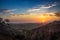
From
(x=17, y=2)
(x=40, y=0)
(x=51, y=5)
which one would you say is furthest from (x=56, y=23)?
(x=17, y=2)

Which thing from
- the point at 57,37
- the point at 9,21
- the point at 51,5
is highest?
the point at 51,5

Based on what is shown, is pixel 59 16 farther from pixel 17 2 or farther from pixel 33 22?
pixel 17 2

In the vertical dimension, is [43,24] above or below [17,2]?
below

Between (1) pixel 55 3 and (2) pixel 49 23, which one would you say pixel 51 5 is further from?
(2) pixel 49 23

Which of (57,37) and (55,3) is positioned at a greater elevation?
(55,3)

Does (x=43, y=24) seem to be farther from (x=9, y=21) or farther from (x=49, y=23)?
(x=9, y=21)

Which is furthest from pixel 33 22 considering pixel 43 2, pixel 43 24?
pixel 43 2

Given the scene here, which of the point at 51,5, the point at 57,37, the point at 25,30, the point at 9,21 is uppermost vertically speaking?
the point at 51,5

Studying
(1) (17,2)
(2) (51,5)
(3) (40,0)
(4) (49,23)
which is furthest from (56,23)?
(1) (17,2)
